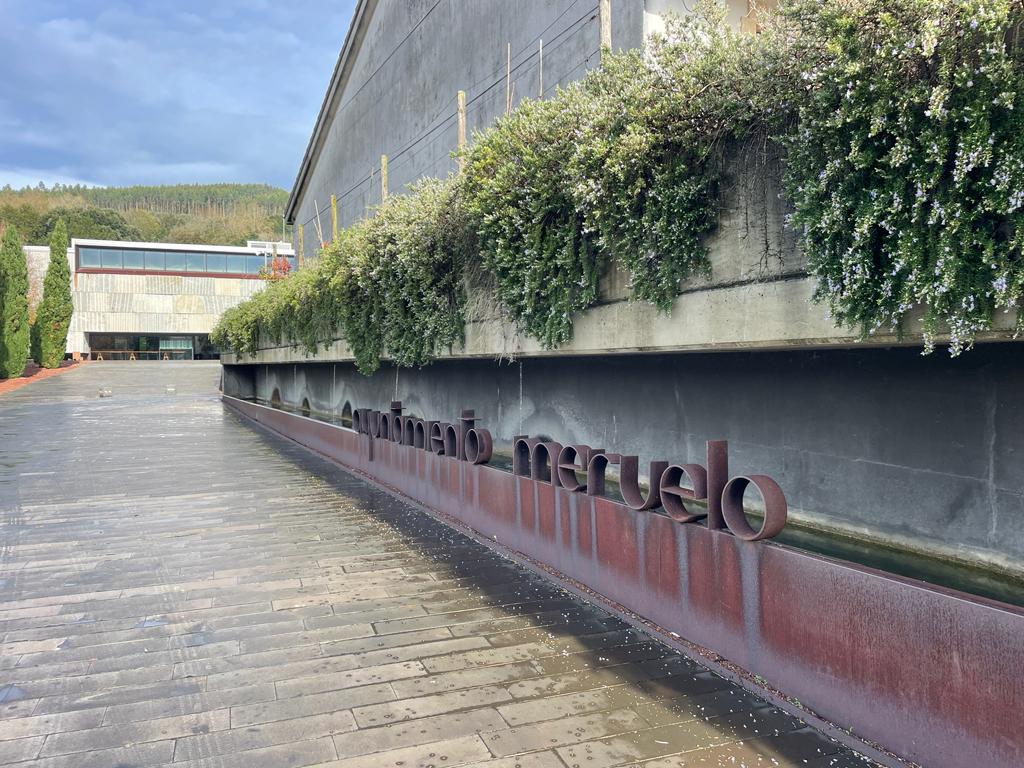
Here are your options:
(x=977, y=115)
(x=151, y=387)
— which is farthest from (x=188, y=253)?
(x=977, y=115)

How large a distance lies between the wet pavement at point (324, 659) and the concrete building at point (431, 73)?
357 cm

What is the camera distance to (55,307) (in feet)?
124

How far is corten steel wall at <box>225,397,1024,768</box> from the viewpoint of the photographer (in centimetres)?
252

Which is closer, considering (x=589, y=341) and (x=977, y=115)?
(x=977, y=115)

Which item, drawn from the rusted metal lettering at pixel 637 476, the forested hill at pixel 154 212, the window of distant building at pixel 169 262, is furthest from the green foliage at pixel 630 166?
the forested hill at pixel 154 212

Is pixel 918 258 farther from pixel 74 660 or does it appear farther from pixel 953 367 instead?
pixel 74 660

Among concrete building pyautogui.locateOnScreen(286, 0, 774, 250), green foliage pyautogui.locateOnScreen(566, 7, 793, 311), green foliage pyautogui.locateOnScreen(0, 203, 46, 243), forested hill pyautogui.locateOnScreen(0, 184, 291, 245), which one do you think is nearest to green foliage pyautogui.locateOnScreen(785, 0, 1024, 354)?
green foliage pyautogui.locateOnScreen(566, 7, 793, 311)

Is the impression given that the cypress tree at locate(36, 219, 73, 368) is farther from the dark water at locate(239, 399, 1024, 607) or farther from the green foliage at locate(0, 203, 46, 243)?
the green foliage at locate(0, 203, 46, 243)

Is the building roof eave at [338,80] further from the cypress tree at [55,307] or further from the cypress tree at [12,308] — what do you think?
the cypress tree at [55,307]

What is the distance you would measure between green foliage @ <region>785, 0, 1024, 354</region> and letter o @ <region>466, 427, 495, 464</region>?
3.67 meters

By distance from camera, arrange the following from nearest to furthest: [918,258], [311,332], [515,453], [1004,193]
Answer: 1. [1004,193]
2. [918,258]
3. [515,453]
4. [311,332]

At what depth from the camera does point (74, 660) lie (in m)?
3.88

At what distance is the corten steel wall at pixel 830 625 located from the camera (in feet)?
8.26

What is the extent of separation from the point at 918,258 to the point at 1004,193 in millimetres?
349
